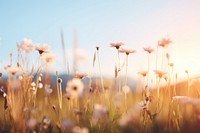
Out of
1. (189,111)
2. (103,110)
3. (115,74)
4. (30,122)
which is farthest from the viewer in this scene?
(189,111)

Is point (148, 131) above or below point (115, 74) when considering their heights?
below

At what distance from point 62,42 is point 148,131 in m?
1.10

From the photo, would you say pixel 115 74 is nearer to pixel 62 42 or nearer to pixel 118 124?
pixel 118 124

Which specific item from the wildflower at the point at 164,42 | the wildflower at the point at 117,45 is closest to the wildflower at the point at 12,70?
the wildflower at the point at 117,45

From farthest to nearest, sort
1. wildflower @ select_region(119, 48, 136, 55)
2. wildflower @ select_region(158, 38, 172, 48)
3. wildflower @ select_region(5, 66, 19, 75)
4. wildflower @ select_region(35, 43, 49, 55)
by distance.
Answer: wildflower @ select_region(119, 48, 136, 55), wildflower @ select_region(158, 38, 172, 48), wildflower @ select_region(35, 43, 49, 55), wildflower @ select_region(5, 66, 19, 75)

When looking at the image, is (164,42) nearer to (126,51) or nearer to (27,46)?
(126,51)

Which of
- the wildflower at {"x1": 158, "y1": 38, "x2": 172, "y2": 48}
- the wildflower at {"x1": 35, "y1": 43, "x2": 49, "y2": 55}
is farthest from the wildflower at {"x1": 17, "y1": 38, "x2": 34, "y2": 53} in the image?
the wildflower at {"x1": 158, "y1": 38, "x2": 172, "y2": 48}

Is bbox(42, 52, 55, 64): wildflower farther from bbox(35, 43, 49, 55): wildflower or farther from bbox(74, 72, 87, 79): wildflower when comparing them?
bbox(74, 72, 87, 79): wildflower

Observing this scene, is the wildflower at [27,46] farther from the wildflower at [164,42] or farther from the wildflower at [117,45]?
the wildflower at [164,42]

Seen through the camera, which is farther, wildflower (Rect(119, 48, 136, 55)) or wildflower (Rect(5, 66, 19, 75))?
wildflower (Rect(119, 48, 136, 55))

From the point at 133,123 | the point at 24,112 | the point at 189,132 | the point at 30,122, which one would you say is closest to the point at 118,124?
the point at 133,123

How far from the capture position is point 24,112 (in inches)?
117

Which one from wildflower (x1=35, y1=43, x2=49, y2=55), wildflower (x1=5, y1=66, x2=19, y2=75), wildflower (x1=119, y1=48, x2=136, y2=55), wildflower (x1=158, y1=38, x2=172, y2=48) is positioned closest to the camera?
wildflower (x1=5, y1=66, x2=19, y2=75)

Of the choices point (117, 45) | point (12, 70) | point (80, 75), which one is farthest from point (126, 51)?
point (12, 70)
